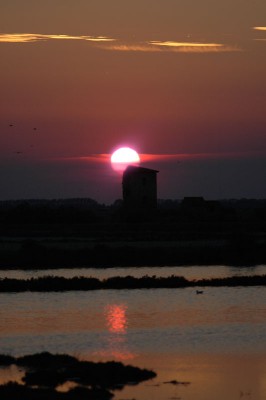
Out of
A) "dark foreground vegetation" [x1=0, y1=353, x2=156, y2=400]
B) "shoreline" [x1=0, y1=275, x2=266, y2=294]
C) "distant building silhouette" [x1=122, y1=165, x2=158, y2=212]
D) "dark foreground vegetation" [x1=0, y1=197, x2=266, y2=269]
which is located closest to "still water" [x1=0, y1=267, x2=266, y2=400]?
"dark foreground vegetation" [x1=0, y1=353, x2=156, y2=400]

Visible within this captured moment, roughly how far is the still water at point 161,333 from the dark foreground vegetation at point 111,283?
3.89ft

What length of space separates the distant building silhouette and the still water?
196 feet

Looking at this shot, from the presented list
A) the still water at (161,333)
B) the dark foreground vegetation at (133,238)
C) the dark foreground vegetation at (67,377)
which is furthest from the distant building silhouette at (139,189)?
the dark foreground vegetation at (67,377)

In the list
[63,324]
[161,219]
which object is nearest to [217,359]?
[63,324]

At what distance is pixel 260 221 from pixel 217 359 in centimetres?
6854

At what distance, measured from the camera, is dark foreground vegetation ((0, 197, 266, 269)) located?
56938mm

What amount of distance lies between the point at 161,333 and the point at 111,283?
12.9 meters

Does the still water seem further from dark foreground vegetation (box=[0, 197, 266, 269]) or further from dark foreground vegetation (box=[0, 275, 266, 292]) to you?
dark foreground vegetation (box=[0, 197, 266, 269])

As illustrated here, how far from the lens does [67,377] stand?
24141mm

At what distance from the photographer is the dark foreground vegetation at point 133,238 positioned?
56938 mm

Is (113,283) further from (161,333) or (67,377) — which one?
(67,377)

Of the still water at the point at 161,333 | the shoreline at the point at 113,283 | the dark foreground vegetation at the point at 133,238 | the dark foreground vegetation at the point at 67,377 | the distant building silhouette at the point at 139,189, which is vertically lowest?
the dark foreground vegetation at the point at 67,377

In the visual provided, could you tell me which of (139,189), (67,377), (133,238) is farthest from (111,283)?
(139,189)

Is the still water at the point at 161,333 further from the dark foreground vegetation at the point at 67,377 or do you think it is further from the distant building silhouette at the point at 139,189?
the distant building silhouette at the point at 139,189
